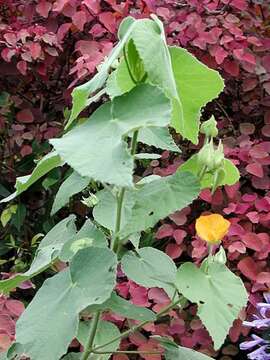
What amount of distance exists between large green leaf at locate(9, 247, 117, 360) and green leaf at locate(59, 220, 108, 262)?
0.13 ft

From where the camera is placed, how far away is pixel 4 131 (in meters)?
2.49

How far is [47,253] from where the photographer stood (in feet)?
3.54

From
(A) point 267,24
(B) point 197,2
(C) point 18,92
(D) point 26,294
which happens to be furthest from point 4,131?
(A) point 267,24

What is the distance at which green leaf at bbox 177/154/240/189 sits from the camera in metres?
1.02

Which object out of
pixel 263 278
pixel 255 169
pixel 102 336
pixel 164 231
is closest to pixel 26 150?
pixel 164 231

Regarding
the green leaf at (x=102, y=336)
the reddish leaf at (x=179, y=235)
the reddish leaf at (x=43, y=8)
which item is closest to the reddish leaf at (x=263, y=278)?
the reddish leaf at (x=179, y=235)

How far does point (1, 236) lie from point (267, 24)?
106cm

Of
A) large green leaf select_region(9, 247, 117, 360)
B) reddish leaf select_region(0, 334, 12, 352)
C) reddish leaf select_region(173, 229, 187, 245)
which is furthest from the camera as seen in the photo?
reddish leaf select_region(173, 229, 187, 245)

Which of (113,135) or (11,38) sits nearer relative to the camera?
(113,135)

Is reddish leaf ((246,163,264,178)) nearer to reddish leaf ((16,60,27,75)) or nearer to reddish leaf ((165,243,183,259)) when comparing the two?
reddish leaf ((165,243,183,259))

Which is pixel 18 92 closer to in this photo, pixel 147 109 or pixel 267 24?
pixel 267 24

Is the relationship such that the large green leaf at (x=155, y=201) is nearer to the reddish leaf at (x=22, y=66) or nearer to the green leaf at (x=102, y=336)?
the green leaf at (x=102, y=336)

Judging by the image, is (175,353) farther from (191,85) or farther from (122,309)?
(191,85)

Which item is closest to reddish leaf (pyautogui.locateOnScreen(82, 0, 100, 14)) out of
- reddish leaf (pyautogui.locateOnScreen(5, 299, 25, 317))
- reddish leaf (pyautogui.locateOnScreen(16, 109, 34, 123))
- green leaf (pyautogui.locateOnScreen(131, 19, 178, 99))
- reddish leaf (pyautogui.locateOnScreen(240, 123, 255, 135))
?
reddish leaf (pyautogui.locateOnScreen(16, 109, 34, 123))
